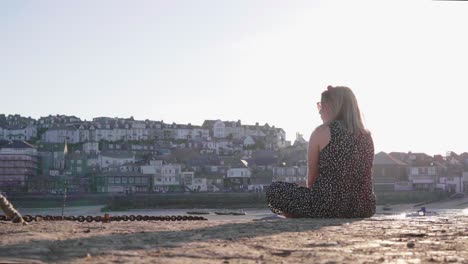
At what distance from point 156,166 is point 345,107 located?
92.2 m

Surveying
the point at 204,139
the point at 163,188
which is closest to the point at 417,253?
the point at 163,188

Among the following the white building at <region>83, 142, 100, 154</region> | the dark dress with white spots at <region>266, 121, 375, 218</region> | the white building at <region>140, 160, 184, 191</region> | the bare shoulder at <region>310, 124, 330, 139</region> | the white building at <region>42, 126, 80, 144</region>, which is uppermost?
the white building at <region>42, 126, 80, 144</region>

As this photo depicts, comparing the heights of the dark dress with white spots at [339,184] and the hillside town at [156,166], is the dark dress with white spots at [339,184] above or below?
below

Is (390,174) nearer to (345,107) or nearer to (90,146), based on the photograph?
(90,146)

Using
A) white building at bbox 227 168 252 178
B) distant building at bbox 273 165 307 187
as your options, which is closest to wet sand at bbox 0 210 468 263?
distant building at bbox 273 165 307 187

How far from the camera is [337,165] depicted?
7.23 meters

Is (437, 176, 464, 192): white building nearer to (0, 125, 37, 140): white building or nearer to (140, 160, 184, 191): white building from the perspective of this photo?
(140, 160, 184, 191): white building

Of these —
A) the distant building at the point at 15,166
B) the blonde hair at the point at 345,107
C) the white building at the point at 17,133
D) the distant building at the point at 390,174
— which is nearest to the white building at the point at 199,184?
the distant building at the point at 15,166

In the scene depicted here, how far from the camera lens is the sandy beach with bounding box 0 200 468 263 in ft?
13.0

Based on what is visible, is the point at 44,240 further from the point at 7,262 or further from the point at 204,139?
the point at 204,139

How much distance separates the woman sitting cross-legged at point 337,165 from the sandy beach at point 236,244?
1.03 m

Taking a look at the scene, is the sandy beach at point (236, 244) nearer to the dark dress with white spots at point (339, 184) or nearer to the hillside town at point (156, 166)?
the dark dress with white spots at point (339, 184)

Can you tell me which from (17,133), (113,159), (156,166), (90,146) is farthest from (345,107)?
(17,133)

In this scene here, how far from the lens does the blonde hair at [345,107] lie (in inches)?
282
